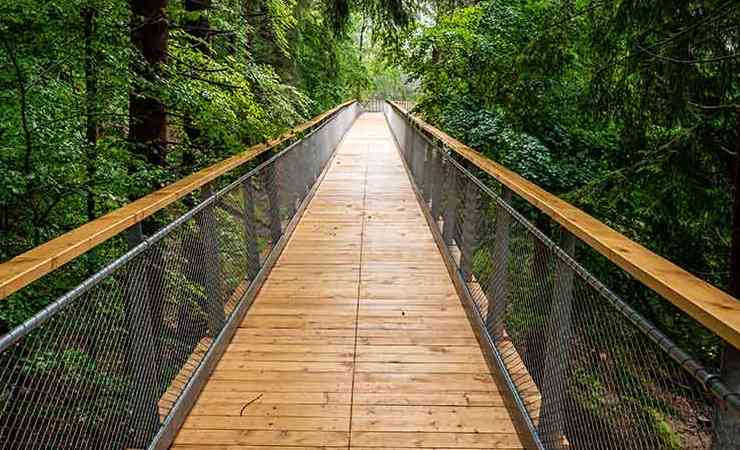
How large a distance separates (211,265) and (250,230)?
41.7 inches

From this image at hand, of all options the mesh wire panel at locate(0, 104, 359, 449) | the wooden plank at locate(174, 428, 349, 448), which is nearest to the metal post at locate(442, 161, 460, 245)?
the mesh wire panel at locate(0, 104, 359, 449)

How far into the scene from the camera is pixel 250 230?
14.5ft

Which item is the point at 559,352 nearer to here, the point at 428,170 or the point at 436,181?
the point at 436,181

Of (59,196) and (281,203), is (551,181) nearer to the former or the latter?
(281,203)

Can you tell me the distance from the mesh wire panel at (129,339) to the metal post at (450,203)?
1.89m

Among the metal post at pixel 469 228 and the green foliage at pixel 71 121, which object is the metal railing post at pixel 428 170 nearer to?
the metal post at pixel 469 228

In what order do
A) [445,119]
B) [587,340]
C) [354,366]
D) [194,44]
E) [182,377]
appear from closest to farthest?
[587,340] < [182,377] < [354,366] < [194,44] < [445,119]

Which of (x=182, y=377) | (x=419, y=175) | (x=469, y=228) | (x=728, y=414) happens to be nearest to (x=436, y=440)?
(x=182, y=377)

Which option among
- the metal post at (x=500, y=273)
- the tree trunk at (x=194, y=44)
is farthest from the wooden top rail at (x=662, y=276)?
the tree trunk at (x=194, y=44)

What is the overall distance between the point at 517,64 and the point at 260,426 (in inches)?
212

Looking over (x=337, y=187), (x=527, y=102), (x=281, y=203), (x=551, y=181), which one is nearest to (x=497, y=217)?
(x=281, y=203)

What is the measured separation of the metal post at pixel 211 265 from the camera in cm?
327

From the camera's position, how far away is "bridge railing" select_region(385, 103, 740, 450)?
55.4 inches

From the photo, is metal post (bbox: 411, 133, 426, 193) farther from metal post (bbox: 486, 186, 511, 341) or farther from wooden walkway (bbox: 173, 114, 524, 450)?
metal post (bbox: 486, 186, 511, 341)
